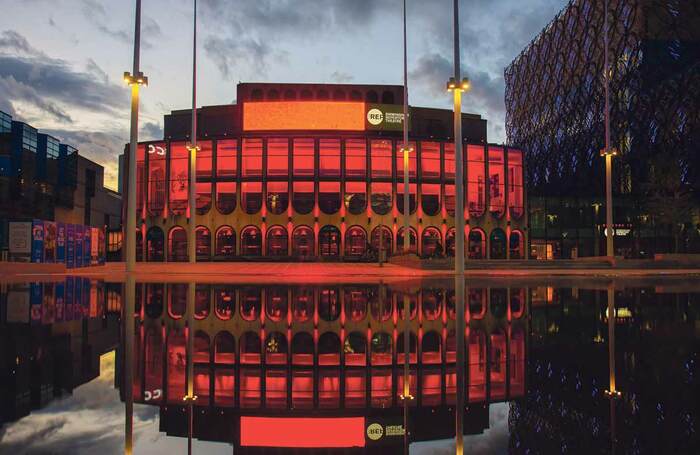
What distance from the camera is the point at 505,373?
7.24m

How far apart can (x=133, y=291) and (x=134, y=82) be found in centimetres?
1518

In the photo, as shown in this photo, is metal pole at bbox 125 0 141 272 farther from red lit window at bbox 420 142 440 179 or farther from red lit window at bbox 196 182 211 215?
red lit window at bbox 420 142 440 179

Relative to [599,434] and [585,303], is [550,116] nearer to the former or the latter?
[585,303]

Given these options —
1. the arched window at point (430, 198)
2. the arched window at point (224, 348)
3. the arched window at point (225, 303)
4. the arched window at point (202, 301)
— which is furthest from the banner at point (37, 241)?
the arched window at point (430, 198)

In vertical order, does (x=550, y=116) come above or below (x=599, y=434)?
above

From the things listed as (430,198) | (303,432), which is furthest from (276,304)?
(430,198)

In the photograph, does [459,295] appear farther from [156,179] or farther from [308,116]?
[156,179]

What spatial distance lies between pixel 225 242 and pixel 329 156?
14796 mm

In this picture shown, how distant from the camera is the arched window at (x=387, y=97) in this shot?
229ft

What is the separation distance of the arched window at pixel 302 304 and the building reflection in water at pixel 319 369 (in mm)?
184

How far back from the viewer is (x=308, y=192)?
200ft

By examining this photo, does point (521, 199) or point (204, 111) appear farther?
point (204, 111)

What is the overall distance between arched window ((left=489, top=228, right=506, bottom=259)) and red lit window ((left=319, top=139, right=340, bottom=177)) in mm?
19219

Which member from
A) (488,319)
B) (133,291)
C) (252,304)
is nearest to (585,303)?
(488,319)
